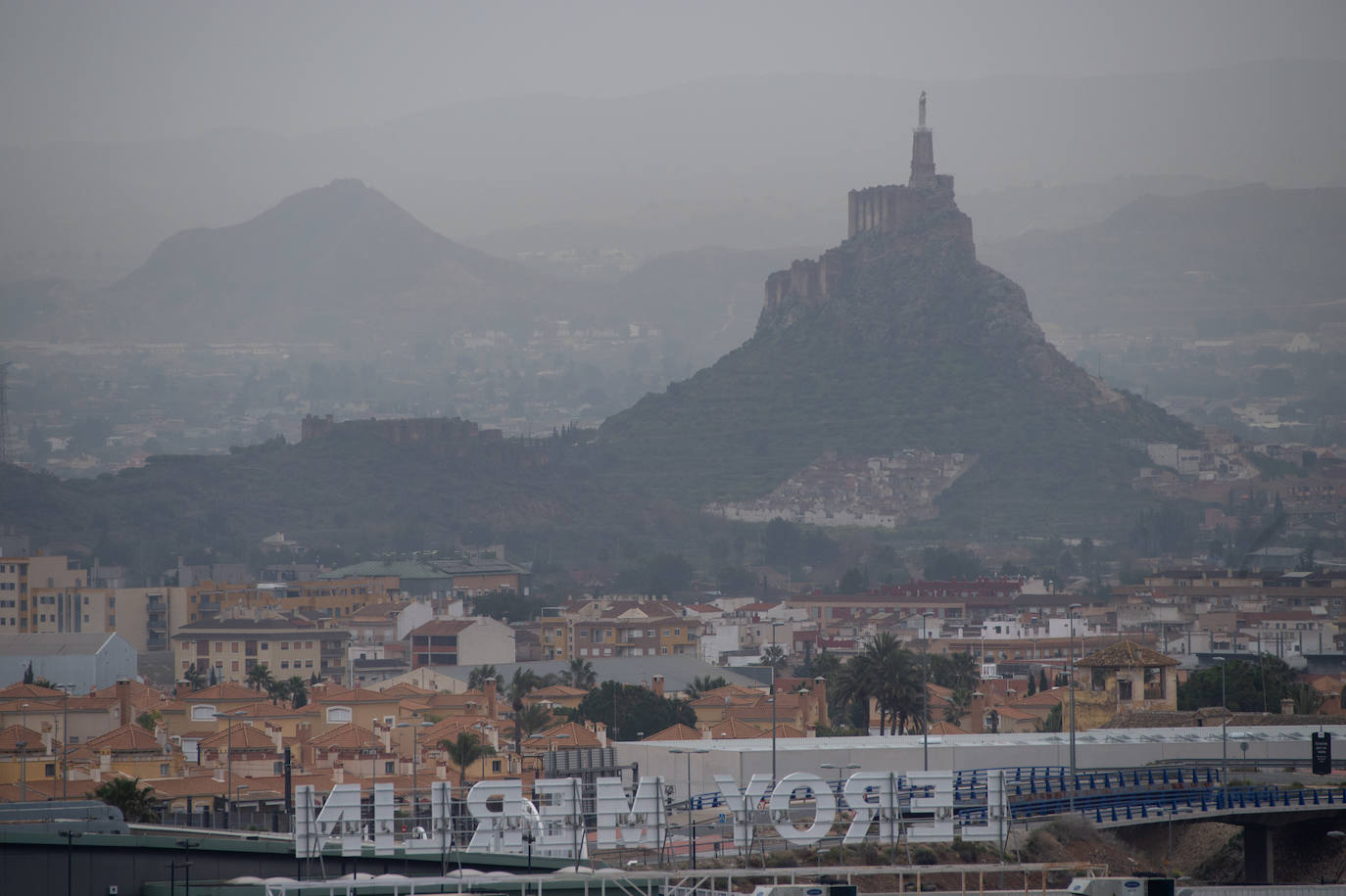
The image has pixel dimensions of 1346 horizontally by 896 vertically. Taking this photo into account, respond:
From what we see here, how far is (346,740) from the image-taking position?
311 ft

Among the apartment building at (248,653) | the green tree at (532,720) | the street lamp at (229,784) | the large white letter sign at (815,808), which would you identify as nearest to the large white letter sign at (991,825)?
the large white letter sign at (815,808)

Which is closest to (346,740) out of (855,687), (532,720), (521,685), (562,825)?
→ (532,720)

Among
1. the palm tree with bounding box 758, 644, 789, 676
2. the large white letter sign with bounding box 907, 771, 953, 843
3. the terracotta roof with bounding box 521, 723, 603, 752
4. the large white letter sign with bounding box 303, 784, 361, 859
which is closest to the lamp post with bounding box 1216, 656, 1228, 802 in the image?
the large white letter sign with bounding box 907, 771, 953, 843

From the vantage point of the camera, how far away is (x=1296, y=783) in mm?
66375

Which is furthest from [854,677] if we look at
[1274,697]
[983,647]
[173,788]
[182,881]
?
[983,647]

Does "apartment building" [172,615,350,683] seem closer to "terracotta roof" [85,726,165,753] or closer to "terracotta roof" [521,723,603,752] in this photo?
"terracotta roof" [521,723,603,752]

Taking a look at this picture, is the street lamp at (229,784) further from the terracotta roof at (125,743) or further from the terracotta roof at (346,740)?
the terracotta roof at (346,740)

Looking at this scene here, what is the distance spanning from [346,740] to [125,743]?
9963mm

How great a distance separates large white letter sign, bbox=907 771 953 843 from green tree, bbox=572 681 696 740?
214 feet

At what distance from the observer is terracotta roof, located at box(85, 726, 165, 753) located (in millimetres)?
87500

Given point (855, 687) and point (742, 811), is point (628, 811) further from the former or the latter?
point (855, 687)

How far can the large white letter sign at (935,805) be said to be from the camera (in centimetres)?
5006

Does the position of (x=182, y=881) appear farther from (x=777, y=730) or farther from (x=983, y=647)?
(x=983, y=647)

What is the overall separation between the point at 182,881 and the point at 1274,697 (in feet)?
247
